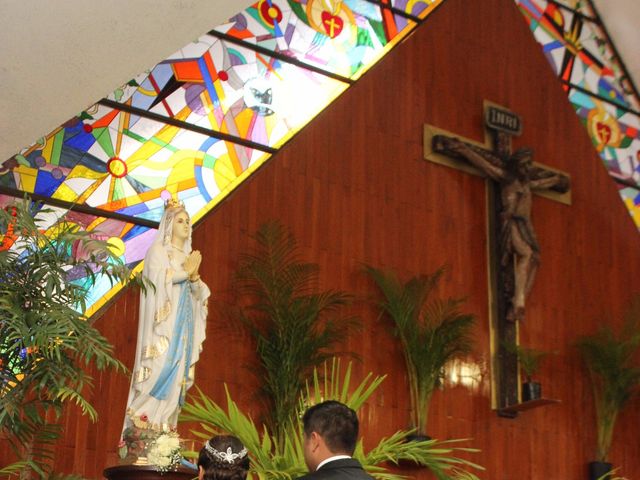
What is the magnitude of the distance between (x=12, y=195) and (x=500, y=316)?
165 inches

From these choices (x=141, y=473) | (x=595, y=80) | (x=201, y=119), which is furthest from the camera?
(x=595, y=80)

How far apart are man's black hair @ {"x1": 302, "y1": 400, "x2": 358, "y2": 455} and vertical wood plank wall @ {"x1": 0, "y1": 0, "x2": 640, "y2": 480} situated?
13.3 feet

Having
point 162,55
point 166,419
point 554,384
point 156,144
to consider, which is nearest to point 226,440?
point 166,419

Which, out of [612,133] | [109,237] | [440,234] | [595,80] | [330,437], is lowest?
[330,437]

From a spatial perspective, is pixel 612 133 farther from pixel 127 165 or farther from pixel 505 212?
pixel 127 165

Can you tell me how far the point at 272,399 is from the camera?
316 inches

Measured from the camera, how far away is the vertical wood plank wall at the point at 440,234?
26.6 feet

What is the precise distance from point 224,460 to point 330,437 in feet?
1.31

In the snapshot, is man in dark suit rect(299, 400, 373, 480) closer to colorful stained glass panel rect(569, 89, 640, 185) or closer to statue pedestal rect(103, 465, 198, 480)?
statue pedestal rect(103, 465, 198, 480)

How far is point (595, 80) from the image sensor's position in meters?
11.4

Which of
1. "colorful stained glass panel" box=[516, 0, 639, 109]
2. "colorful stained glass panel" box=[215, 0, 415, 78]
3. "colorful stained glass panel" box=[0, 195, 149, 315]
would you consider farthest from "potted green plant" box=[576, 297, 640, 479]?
"colorful stained glass panel" box=[0, 195, 149, 315]

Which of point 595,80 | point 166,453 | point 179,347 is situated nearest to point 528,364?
point 595,80

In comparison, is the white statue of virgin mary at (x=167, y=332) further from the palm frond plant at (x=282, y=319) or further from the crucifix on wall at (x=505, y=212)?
the crucifix on wall at (x=505, y=212)

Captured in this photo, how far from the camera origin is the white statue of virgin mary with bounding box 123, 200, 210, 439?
6.10m
